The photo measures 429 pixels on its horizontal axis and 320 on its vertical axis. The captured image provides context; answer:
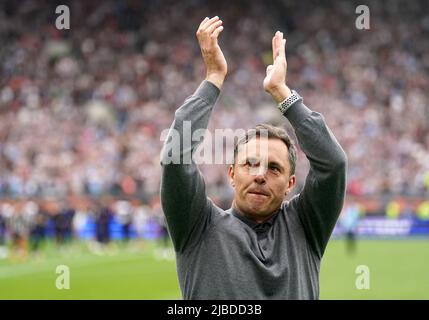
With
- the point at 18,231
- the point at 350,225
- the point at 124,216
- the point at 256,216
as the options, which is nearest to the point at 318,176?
the point at 256,216

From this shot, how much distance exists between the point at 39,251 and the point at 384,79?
15419 millimetres

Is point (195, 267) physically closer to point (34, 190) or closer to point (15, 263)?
point (15, 263)

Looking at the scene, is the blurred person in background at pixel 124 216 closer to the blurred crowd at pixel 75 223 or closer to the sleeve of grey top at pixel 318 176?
the blurred crowd at pixel 75 223

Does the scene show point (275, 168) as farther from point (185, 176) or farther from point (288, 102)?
point (185, 176)

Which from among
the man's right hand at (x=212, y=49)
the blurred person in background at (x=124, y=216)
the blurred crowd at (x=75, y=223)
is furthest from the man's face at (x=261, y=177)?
the blurred person in background at (x=124, y=216)

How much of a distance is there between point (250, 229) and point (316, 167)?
351 millimetres

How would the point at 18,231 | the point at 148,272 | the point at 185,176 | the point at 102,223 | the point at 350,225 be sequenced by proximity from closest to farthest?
the point at 185,176, the point at 148,272, the point at 350,225, the point at 18,231, the point at 102,223

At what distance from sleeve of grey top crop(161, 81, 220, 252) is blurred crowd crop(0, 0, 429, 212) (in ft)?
70.0

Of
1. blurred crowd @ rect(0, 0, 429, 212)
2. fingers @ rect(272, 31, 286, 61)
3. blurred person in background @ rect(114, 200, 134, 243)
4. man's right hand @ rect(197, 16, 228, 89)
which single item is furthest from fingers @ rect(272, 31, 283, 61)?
blurred person in background @ rect(114, 200, 134, 243)

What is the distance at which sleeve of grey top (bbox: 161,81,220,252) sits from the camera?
333cm

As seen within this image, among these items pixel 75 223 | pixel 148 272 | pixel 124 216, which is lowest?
pixel 148 272

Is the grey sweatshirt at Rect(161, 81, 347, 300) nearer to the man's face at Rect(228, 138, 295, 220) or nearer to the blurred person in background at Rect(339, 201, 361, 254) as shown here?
the man's face at Rect(228, 138, 295, 220)

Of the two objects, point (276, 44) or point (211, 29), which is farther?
point (276, 44)

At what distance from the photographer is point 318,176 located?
3.45m
